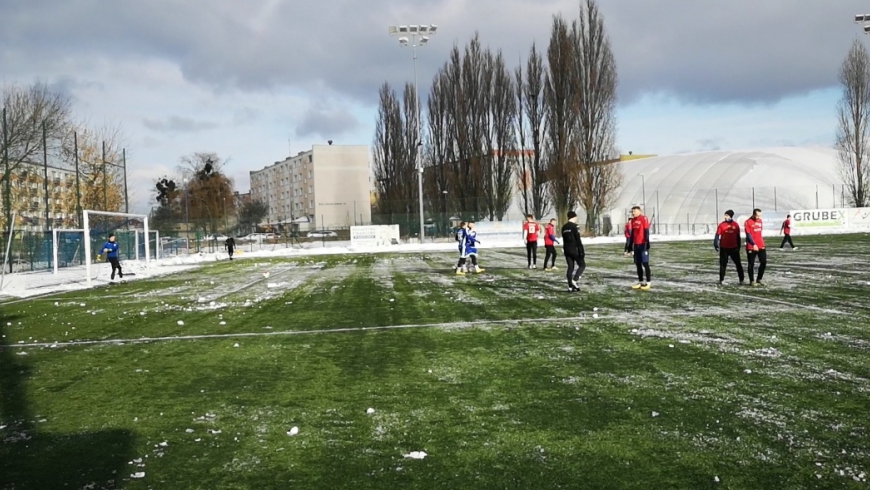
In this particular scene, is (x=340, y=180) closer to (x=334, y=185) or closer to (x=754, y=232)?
(x=334, y=185)

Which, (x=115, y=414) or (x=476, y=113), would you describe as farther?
(x=476, y=113)

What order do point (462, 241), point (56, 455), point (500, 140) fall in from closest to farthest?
1. point (56, 455)
2. point (462, 241)
3. point (500, 140)

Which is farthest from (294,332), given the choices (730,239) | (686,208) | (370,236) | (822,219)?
(686,208)

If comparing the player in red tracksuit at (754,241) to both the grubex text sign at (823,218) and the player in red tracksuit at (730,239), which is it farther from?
the grubex text sign at (823,218)

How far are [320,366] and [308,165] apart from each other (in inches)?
3992

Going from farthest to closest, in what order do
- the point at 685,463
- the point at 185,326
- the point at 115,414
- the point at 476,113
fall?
the point at 476,113 → the point at 185,326 → the point at 115,414 → the point at 685,463

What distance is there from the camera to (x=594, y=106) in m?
52.5

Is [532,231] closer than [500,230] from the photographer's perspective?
Yes

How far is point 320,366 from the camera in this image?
7500 mm

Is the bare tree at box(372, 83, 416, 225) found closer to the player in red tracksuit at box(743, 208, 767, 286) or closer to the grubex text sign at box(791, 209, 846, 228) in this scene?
the grubex text sign at box(791, 209, 846, 228)

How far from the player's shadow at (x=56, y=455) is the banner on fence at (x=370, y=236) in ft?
146

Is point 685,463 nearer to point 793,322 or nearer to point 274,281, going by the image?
point 793,322

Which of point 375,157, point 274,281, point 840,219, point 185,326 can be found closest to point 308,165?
point 375,157

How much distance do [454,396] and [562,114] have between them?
50786 millimetres
